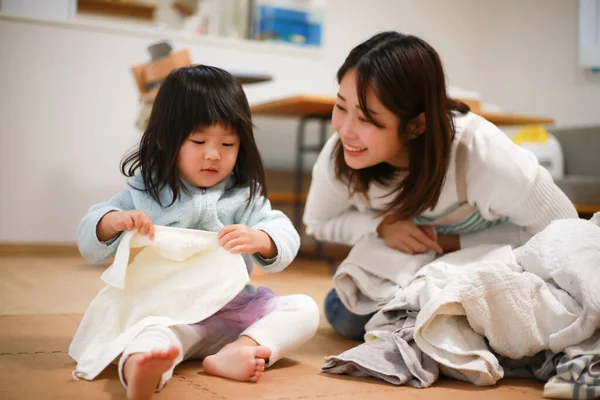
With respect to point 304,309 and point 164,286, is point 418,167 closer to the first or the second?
point 304,309

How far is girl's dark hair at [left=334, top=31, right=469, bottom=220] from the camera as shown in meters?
1.07

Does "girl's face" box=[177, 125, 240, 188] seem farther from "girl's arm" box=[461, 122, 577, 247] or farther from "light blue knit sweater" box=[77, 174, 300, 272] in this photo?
"girl's arm" box=[461, 122, 577, 247]

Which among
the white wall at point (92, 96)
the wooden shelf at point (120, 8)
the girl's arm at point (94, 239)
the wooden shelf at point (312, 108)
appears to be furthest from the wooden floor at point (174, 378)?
the wooden shelf at point (120, 8)

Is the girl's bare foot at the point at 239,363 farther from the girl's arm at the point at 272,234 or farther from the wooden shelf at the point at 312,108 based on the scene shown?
the wooden shelf at the point at 312,108

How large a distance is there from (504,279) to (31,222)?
2.23 meters

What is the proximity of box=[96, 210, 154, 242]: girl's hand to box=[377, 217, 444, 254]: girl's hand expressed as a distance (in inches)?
20.4

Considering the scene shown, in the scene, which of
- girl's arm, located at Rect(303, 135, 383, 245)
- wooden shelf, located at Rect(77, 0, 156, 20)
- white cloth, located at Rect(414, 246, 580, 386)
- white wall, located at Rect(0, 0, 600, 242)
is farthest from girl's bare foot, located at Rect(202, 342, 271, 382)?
wooden shelf, located at Rect(77, 0, 156, 20)

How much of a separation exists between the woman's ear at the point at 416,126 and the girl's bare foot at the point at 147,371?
61cm

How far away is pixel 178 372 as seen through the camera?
0.94 meters

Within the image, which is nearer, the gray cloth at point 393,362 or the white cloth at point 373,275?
the gray cloth at point 393,362

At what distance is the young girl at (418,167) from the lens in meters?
1.09

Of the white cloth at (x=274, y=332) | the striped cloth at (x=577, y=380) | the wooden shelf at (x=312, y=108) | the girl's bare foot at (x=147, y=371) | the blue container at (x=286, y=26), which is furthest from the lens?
the blue container at (x=286, y=26)

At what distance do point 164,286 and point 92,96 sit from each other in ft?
6.53

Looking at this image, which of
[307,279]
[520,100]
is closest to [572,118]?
[520,100]
